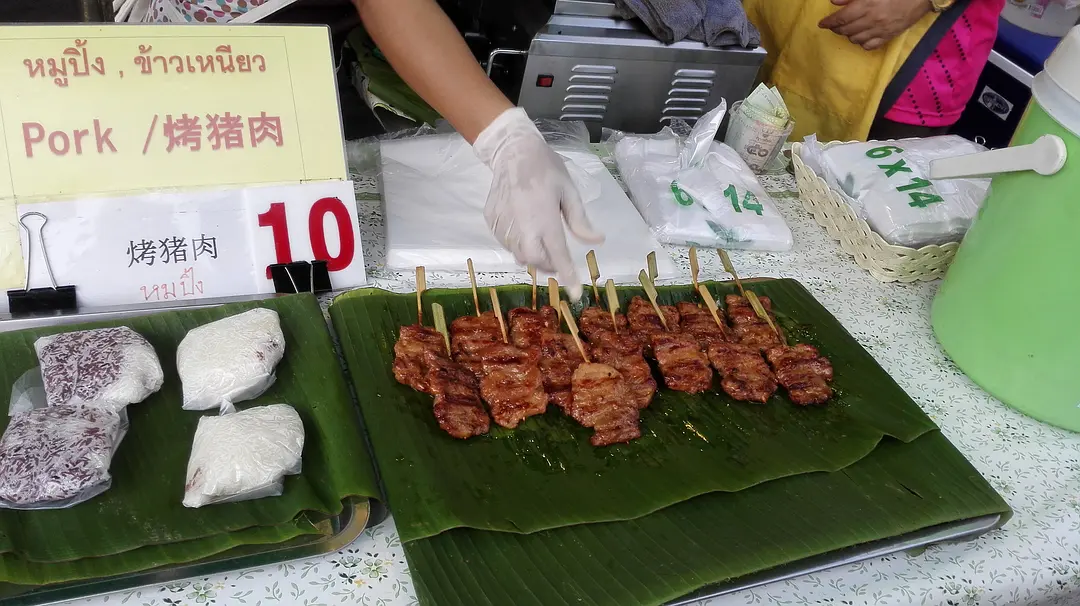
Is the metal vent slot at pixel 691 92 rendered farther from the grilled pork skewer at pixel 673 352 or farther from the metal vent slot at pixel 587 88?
the grilled pork skewer at pixel 673 352

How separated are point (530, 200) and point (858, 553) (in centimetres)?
116

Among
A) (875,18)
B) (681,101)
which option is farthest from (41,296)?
(875,18)

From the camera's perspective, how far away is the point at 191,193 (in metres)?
1.75

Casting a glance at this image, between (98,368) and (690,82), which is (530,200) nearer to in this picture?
(98,368)

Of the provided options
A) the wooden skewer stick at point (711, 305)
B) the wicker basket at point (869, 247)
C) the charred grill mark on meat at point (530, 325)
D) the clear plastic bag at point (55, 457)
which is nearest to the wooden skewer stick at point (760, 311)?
the wooden skewer stick at point (711, 305)

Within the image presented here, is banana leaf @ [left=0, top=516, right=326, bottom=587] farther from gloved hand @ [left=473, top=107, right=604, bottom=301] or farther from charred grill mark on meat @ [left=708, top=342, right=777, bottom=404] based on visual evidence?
charred grill mark on meat @ [left=708, top=342, right=777, bottom=404]

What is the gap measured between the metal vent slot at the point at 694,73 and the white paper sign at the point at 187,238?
1.61 meters

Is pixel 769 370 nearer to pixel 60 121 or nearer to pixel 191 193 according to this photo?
pixel 191 193

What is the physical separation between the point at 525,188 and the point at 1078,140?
134 centimetres

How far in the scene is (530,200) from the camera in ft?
6.33

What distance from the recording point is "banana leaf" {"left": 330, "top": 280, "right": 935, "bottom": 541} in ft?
4.83

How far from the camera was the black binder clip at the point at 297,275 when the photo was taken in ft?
6.16

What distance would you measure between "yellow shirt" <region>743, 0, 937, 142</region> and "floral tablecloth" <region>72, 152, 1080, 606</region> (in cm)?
113

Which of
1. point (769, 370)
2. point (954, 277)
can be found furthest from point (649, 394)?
point (954, 277)
